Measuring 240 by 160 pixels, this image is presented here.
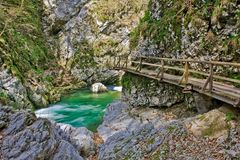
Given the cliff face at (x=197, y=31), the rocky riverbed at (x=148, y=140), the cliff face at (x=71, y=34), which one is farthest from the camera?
the cliff face at (x=71, y=34)

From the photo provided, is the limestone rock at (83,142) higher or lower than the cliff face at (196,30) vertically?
lower

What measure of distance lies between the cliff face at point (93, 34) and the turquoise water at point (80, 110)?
657cm

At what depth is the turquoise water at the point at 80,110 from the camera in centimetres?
2358

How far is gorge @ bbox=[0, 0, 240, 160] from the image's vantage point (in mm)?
10891

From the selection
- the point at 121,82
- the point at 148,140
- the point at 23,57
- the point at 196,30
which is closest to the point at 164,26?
the point at 196,30

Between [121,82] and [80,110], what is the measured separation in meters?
5.07

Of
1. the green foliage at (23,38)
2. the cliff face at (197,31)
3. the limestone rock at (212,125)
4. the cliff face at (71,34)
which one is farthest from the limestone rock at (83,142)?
the cliff face at (71,34)

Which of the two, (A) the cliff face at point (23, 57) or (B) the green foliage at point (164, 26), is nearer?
(B) the green foliage at point (164, 26)

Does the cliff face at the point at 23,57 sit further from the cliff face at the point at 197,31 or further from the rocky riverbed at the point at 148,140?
the cliff face at the point at 197,31

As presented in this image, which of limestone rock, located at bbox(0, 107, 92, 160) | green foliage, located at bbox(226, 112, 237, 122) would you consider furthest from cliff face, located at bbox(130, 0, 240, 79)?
limestone rock, located at bbox(0, 107, 92, 160)

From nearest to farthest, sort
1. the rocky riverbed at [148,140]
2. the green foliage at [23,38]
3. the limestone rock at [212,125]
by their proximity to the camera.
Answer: the rocky riverbed at [148,140], the limestone rock at [212,125], the green foliage at [23,38]

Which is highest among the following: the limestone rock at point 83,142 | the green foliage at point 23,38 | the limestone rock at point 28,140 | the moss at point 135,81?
the green foliage at point 23,38

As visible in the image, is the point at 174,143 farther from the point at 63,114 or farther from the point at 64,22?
the point at 64,22

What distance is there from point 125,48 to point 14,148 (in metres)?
31.0
